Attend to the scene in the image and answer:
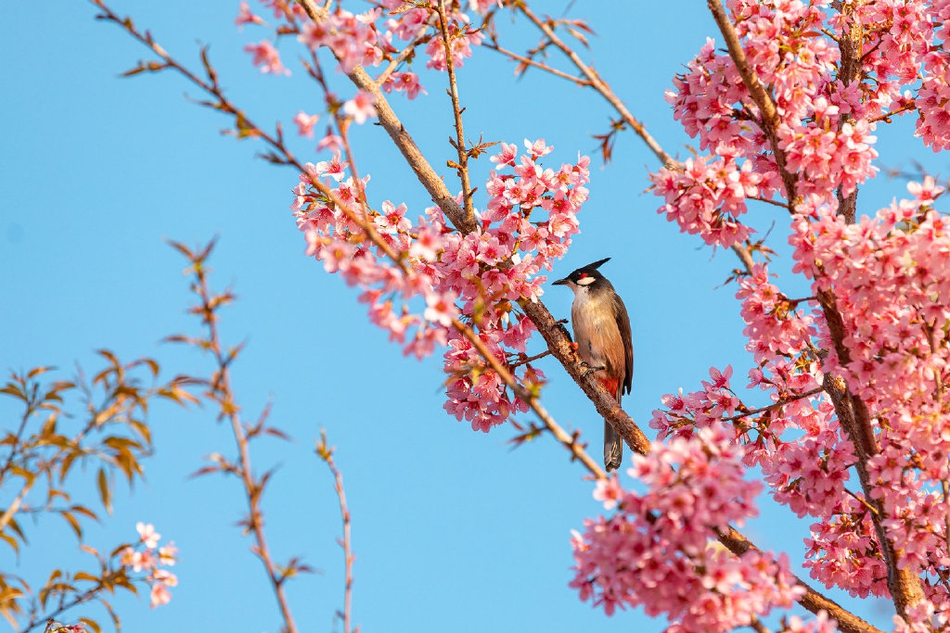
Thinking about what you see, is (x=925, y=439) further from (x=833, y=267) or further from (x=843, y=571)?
(x=843, y=571)

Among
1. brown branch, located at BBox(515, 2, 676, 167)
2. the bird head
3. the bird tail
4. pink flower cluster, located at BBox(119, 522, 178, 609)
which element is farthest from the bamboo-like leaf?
the bird head

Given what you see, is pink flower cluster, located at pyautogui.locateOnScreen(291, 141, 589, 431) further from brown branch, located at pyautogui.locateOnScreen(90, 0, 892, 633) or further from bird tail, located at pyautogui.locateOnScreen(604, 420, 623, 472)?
bird tail, located at pyautogui.locateOnScreen(604, 420, 623, 472)

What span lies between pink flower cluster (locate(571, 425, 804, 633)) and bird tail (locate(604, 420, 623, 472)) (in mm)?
3971

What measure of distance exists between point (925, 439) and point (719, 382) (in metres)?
1.31

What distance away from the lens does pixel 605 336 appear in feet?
23.4

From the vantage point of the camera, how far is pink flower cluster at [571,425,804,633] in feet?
7.80

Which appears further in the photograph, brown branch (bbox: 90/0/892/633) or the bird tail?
→ the bird tail

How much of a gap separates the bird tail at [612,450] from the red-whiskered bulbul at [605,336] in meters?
0.52

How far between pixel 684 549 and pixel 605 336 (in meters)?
4.76

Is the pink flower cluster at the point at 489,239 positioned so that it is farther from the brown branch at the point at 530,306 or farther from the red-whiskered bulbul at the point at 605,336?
the red-whiskered bulbul at the point at 605,336

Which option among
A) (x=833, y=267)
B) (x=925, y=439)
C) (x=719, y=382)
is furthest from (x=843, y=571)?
(x=833, y=267)

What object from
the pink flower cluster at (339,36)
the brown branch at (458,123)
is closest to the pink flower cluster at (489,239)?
the brown branch at (458,123)

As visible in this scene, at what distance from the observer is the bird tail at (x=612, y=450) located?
21.6 feet

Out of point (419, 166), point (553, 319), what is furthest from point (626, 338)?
point (419, 166)
